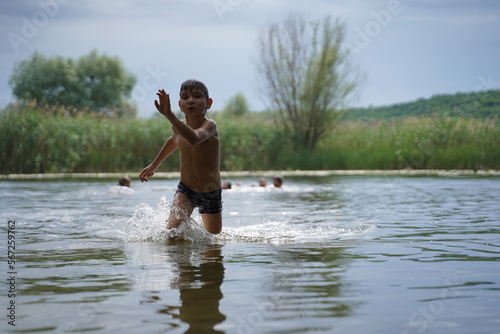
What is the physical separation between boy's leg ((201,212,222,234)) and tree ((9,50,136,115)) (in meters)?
65.9

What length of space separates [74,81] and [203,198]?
6903 cm

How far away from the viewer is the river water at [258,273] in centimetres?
436

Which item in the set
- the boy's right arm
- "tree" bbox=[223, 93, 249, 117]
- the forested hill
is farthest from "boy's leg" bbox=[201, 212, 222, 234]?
"tree" bbox=[223, 93, 249, 117]

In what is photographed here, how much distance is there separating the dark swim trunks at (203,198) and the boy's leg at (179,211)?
0.23ft

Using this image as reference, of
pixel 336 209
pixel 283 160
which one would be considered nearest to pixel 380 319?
pixel 336 209

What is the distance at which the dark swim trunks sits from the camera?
827 centimetres

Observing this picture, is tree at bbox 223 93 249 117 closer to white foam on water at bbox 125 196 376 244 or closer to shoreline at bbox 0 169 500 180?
shoreline at bbox 0 169 500 180

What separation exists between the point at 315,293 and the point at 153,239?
364 centimetres

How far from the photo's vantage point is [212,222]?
28.1 ft

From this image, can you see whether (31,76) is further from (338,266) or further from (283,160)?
(338,266)

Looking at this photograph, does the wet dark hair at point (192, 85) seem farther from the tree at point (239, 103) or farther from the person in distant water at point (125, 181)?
the tree at point (239, 103)

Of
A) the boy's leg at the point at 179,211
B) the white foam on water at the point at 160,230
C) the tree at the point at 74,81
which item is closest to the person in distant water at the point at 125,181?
the white foam on water at the point at 160,230

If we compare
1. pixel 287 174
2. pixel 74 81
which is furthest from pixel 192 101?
pixel 74 81

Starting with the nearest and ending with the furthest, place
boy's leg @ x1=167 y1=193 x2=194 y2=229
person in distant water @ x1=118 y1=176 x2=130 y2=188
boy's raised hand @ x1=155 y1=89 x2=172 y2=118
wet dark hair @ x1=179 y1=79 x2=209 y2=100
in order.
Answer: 1. boy's raised hand @ x1=155 y1=89 x2=172 y2=118
2. wet dark hair @ x1=179 y1=79 x2=209 y2=100
3. boy's leg @ x1=167 y1=193 x2=194 y2=229
4. person in distant water @ x1=118 y1=176 x2=130 y2=188
